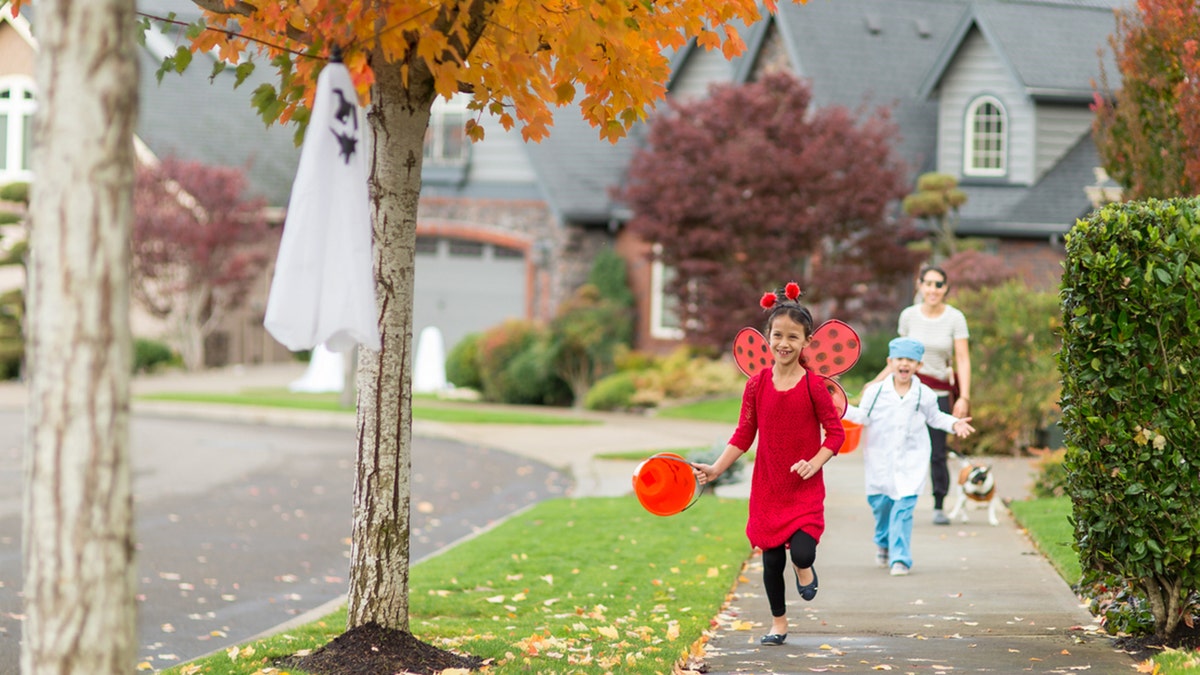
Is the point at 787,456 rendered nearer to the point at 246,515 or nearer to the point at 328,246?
the point at 328,246

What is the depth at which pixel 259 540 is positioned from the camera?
11.7 meters

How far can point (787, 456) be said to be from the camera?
6.87 m

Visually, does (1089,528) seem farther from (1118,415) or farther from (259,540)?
(259,540)

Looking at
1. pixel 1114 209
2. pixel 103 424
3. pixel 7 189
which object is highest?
pixel 7 189

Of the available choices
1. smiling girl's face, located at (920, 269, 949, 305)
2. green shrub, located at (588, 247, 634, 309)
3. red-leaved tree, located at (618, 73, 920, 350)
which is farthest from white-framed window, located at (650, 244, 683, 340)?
smiling girl's face, located at (920, 269, 949, 305)

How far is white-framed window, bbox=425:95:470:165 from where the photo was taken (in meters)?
28.9

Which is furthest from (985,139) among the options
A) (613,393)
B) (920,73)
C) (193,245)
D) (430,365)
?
(193,245)

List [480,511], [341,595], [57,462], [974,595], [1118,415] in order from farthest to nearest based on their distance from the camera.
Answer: [480,511] → [341,595] → [974,595] → [1118,415] → [57,462]

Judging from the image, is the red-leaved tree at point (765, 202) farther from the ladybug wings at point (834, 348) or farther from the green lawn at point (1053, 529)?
the ladybug wings at point (834, 348)

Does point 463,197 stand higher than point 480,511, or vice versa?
point 463,197

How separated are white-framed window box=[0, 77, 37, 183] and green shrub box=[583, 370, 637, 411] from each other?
15513mm

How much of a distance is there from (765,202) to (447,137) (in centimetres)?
909

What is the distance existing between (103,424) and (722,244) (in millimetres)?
19002

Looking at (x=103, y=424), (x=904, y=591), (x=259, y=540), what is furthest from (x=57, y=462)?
(x=259, y=540)
